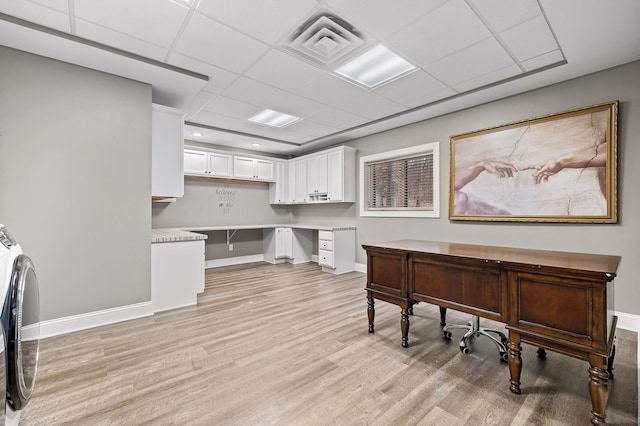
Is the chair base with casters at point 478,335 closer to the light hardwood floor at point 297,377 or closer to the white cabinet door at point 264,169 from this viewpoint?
the light hardwood floor at point 297,377

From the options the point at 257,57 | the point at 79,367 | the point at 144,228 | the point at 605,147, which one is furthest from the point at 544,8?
the point at 79,367

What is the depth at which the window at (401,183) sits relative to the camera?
14.0 feet

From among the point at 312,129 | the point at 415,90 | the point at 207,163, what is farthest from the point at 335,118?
the point at 207,163

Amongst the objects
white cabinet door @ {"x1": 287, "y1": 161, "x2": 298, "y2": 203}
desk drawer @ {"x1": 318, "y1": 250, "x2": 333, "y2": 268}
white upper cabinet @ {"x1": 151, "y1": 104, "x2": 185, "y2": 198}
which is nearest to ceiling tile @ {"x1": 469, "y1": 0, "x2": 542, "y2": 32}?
white upper cabinet @ {"x1": 151, "y1": 104, "x2": 185, "y2": 198}

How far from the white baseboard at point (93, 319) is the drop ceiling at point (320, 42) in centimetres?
238

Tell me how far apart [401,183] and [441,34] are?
262 cm

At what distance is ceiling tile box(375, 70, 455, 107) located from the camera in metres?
3.07

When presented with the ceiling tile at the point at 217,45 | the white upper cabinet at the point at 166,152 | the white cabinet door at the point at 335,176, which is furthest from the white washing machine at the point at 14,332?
the white cabinet door at the point at 335,176

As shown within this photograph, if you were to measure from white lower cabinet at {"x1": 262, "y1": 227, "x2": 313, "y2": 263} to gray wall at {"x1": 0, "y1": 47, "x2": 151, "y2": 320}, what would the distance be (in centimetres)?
318

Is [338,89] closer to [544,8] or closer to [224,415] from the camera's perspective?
[544,8]

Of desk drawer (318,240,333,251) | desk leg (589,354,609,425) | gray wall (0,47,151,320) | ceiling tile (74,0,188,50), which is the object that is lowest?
desk leg (589,354,609,425)

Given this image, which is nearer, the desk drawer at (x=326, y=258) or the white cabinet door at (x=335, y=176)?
the desk drawer at (x=326, y=258)

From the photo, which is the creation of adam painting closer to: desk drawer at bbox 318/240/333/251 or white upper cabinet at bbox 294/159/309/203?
desk drawer at bbox 318/240/333/251

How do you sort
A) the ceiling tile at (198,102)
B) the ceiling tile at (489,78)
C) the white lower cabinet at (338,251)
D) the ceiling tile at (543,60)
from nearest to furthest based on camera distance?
the ceiling tile at (543,60) < the ceiling tile at (489,78) < the ceiling tile at (198,102) < the white lower cabinet at (338,251)
